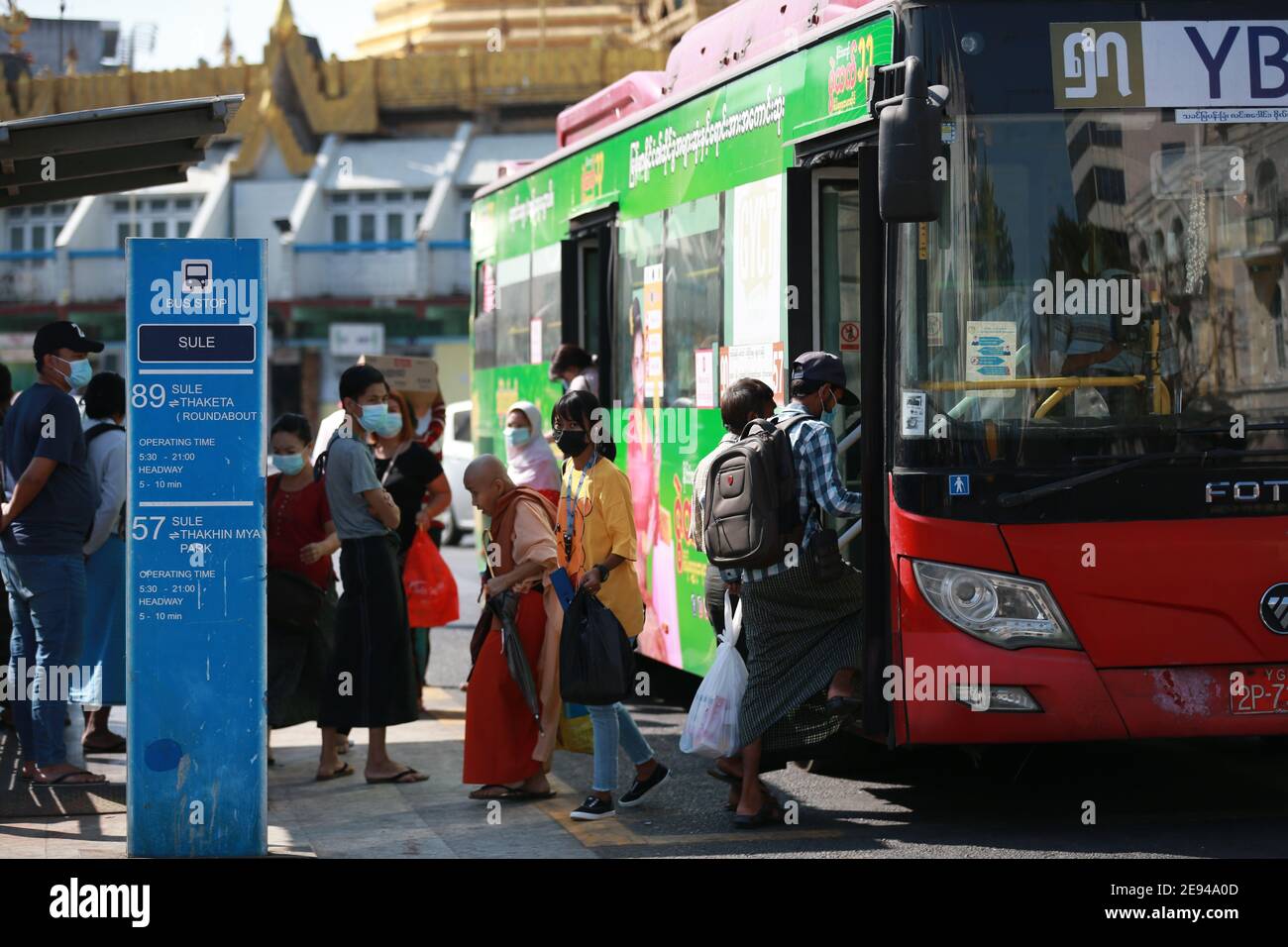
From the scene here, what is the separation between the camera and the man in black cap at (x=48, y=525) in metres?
8.30

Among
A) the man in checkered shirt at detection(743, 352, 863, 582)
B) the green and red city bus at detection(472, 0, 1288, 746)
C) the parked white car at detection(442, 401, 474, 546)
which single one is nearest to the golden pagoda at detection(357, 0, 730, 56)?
the parked white car at detection(442, 401, 474, 546)

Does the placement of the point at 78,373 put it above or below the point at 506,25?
below

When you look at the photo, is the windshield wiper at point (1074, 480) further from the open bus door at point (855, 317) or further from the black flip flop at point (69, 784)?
the black flip flop at point (69, 784)

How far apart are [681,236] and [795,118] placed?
149cm

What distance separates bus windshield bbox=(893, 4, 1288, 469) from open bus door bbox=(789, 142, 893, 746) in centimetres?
16

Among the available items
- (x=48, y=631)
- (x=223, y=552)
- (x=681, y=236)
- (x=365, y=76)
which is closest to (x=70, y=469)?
(x=48, y=631)

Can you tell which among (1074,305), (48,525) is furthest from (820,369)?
(48,525)

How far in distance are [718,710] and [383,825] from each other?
147 centimetres

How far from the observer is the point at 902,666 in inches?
277

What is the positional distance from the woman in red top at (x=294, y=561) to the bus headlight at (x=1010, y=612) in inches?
131

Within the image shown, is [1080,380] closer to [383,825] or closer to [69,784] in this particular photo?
[383,825]

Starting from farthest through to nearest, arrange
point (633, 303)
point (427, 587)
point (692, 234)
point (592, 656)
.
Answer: point (427, 587)
point (633, 303)
point (692, 234)
point (592, 656)

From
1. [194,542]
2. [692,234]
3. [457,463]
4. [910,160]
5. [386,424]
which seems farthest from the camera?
[457,463]

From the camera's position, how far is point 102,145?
802 centimetres
